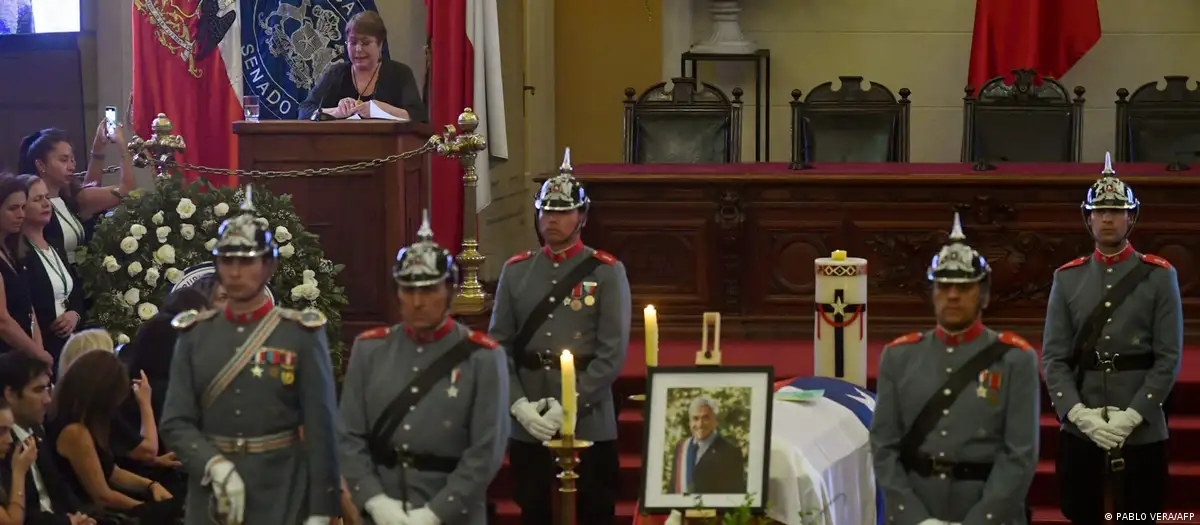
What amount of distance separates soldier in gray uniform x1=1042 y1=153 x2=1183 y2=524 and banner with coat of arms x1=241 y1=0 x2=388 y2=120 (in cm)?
529

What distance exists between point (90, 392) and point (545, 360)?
4.82ft

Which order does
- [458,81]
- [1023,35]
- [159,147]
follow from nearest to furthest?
[159,147] < [458,81] < [1023,35]

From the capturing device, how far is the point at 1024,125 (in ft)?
32.1

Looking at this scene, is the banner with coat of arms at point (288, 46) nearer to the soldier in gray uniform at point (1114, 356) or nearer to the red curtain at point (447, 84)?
the red curtain at point (447, 84)

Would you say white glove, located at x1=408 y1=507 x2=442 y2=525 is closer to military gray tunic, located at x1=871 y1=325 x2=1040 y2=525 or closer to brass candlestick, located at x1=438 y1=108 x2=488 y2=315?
military gray tunic, located at x1=871 y1=325 x2=1040 y2=525

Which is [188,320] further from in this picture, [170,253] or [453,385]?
[170,253]

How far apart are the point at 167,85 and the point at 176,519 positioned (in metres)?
4.37

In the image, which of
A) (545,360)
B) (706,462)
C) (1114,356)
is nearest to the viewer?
(706,462)

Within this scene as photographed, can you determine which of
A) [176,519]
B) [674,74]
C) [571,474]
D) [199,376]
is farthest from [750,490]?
[674,74]

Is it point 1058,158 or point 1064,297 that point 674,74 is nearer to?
point 1058,158

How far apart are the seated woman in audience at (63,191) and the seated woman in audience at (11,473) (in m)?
2.05

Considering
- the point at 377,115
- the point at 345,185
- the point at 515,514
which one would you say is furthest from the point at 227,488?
the point at 377,115

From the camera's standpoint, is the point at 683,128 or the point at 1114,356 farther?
the point at 683,128

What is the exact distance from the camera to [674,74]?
38.2 feet
